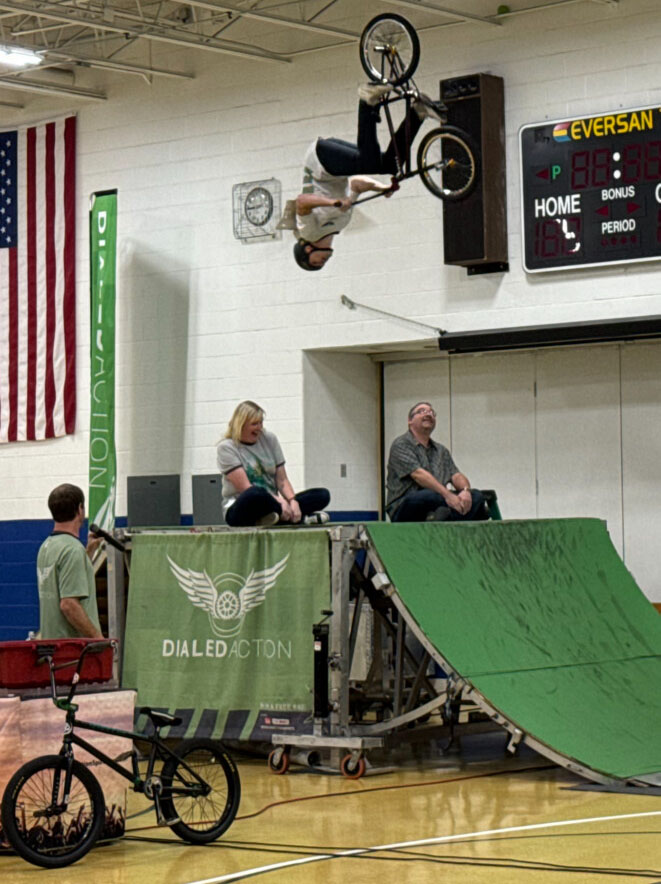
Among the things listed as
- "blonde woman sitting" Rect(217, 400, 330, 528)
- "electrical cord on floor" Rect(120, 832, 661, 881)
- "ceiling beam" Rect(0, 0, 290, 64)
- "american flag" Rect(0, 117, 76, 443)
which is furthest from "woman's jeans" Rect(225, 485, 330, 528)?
"american flag" Rect(0, 117, 76, 443)

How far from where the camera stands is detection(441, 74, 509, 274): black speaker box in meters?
11.8

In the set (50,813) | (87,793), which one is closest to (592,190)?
(87,793)

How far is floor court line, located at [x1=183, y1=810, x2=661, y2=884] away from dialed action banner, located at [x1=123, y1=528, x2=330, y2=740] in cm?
201

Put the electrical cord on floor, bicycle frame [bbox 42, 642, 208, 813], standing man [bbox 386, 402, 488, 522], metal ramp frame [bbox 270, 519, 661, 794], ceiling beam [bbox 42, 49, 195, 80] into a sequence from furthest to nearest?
ceiling beam [bbox 42, 49, 195, 80] < standing man [bbox 386, 402, 488, 522] < metal ramp frame [bbox 270, 519, 661, 794] < bicycle frame [bbox 42, 642, 208, 813] < the electrical cord on floor

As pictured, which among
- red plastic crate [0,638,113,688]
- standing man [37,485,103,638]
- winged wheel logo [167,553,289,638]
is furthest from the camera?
winged wheel logo [167,553,289,638]

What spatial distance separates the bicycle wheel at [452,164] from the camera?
9195 mm

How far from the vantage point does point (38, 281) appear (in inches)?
592

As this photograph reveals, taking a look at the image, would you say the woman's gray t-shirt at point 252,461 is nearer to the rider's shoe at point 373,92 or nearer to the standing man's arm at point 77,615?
the standing man's arm at point 77,615

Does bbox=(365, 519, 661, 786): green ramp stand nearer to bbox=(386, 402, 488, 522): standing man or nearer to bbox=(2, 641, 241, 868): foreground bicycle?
bbox=(386, 402, 488, 522): standing man

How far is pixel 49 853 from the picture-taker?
5.71 m

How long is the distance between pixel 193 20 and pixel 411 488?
5646mm

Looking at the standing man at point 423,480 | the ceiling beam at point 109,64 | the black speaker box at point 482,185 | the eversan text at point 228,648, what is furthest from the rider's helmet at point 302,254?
the ceiling beam at point 109,64

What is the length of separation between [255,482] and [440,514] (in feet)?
4.40

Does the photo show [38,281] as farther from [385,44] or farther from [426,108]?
[426,108]
